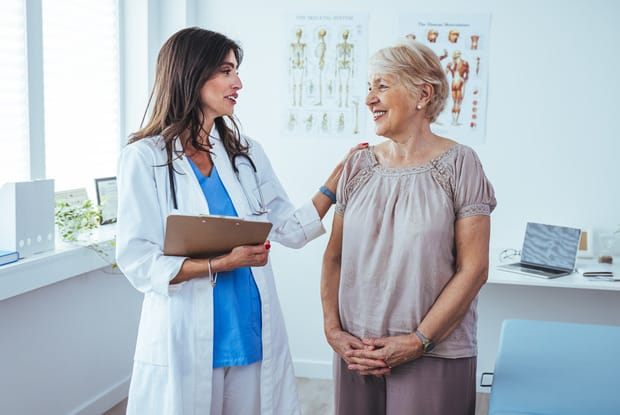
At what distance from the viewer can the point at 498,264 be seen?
313 cm

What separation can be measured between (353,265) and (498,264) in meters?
1.58

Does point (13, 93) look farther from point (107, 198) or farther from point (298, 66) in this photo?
point (298, 66)

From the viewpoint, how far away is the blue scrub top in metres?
1.80

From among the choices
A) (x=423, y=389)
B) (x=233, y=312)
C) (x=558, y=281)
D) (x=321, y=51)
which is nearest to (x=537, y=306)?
(x=558, y=281)

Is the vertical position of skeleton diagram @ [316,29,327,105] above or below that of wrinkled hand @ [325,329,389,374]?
above

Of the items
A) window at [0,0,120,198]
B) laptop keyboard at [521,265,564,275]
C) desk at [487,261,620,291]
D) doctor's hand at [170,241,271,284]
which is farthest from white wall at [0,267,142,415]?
laptop keyboard at [521,265,564,275]

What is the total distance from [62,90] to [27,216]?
0.74 metres

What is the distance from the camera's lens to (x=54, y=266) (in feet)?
8.50

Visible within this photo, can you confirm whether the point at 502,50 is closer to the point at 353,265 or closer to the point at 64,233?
the point at 353,265

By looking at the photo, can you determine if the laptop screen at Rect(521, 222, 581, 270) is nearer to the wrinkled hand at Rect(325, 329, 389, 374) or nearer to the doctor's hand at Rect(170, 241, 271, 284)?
the wrinkled hand at Rect(325, 329, 389, 374)

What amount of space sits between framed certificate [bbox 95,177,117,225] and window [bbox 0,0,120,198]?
0.08 metres

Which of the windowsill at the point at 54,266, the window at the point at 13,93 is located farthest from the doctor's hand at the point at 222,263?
the window at the point at 13,93

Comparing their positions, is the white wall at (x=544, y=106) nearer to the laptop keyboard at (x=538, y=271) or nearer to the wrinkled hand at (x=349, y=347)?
the laptop keyboard at (x=538, y=271)

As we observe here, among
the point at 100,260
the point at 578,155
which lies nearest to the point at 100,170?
the point at 100,260
